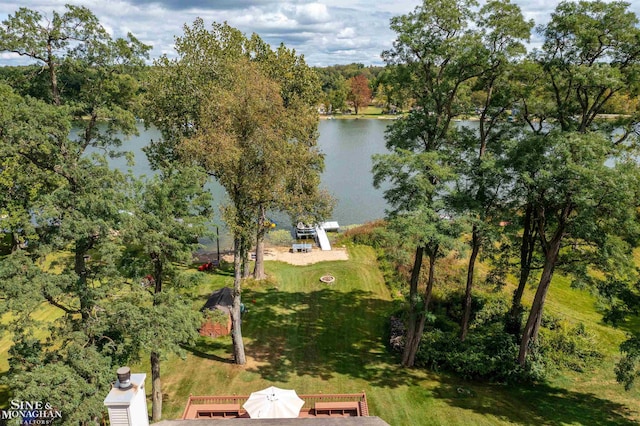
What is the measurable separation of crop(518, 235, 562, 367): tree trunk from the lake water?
14.3 meters

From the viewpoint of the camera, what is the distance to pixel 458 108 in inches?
644

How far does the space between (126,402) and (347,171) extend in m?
49.3

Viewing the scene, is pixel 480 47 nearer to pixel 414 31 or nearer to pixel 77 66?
pixel 414 31

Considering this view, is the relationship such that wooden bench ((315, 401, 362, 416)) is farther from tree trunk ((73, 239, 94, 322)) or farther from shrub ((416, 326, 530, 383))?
tree trunk ((73, 239, 94, 322))

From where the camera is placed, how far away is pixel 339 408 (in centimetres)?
1400

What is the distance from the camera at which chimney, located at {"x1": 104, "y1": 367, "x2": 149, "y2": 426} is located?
845 cm

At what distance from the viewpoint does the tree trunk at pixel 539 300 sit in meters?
15.5

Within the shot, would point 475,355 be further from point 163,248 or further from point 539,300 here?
point 163,248

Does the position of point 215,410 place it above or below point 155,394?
below

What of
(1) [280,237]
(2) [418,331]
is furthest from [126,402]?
(1) [280,237]

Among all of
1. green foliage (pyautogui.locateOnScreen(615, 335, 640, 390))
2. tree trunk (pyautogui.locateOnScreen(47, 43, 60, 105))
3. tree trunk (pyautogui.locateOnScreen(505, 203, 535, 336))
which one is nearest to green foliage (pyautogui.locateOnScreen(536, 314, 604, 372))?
tree trunk (pyautogui.locateOnScreen(505, 203, 535, 336))

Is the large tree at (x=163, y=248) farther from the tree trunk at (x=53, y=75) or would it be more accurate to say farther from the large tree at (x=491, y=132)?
the large tree at (x=491, y=132)

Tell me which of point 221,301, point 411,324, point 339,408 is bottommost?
point 339,408

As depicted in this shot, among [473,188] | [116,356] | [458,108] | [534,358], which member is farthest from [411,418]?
[458,108]
